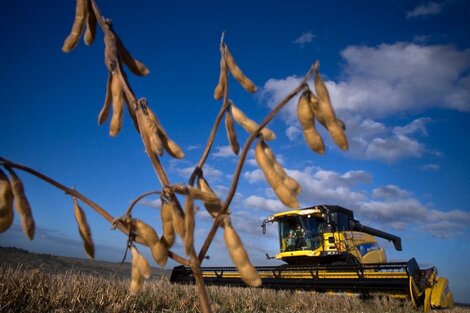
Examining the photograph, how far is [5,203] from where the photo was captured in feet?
3.38

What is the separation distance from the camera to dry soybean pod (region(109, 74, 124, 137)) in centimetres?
116

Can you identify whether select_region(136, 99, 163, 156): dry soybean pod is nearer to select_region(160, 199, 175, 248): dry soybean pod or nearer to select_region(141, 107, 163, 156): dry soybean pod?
select_region(141, 107, 163, 156): dry soybean pod

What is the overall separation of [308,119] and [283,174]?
179 millimetres

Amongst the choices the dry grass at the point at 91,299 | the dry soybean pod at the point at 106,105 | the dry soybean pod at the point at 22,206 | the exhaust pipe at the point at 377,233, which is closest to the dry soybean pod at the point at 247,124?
the dry soybean pod at the point at 106,105

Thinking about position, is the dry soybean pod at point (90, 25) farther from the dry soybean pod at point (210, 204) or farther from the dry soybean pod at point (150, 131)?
the dry soybean pod at point (210, 204)

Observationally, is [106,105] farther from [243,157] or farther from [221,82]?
[243,157]

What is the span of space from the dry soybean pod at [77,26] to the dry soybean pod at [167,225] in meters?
0.66

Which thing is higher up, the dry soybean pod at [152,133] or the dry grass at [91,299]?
the dry soybean pod at [152,133]

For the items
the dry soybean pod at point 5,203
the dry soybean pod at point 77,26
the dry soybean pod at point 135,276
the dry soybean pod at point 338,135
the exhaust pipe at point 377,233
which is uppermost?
the exhaust pipe at point 377,233

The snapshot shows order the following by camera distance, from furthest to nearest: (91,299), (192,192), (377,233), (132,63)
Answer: (377,233)
(91,299)
(132,63)
(192,192)

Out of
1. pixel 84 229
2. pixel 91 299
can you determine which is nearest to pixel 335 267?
pixel 91 299

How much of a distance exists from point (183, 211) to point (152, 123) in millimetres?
283

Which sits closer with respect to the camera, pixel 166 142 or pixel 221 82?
pixel 166 142

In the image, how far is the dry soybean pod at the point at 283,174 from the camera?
43.0 inches
